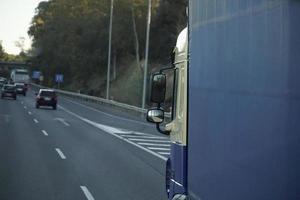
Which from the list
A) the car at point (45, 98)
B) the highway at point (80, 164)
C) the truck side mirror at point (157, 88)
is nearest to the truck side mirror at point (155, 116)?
the truck side mirror at point (157, 88)

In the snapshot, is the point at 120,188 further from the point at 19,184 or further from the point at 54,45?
the point at 54,45

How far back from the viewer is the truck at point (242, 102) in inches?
143

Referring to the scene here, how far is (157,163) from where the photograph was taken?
57.0 feet

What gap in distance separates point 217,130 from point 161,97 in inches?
107

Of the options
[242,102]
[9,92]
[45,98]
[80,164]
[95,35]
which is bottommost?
[80,164]

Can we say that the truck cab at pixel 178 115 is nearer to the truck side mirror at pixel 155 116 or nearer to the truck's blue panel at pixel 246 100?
the truck side mirror at pixel 155 116

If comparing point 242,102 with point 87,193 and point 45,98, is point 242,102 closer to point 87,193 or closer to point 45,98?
point 87,193

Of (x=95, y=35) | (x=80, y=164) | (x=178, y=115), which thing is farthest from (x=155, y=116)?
(x=95, y=35)

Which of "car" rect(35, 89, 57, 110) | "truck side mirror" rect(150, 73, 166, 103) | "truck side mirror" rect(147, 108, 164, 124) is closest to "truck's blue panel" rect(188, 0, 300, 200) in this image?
"truck side mirror" rect(150, 73, 166, 103)

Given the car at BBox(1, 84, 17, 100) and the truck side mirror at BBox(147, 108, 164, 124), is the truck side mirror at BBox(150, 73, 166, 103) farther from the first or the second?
A: the car at BBox(1, 84, 17, 100)

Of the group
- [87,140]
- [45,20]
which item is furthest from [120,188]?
[45,20]

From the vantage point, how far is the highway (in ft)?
39.1

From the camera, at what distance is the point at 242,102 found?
4387mm

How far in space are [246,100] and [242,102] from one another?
9 cm
